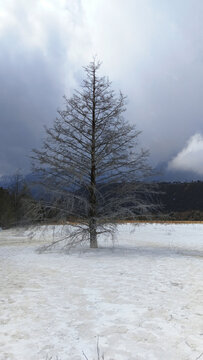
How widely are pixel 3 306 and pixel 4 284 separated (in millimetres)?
1814

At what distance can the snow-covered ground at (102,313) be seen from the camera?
383 cm

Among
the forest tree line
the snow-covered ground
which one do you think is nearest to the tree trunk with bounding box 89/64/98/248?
the snow-covered ground

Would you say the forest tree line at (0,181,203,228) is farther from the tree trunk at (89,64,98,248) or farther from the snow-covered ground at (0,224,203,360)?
the snow-covered ground at (0,224,203,360)

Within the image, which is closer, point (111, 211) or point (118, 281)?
point (118, 281)

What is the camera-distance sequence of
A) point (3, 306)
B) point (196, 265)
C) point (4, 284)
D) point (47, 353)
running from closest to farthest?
point (47, 353) → point (3, 306) → point (4, 284) → point (196, 265)

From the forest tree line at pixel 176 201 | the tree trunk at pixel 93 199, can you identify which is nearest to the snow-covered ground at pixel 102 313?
the tree trunk at pixel 93 199

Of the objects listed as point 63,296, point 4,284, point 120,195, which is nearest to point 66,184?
point 120,195

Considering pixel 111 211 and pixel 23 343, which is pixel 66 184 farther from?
pixel 23 343

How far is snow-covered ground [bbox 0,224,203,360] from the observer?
12.6 feet

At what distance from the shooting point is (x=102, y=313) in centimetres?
516

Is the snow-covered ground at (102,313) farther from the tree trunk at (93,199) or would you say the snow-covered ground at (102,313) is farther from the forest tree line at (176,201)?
the forest tree line at (176,201)

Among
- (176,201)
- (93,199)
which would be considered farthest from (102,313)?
(176,201)

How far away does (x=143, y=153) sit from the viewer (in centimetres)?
1289

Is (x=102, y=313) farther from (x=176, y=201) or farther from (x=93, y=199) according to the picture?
(x=176, y=201)
